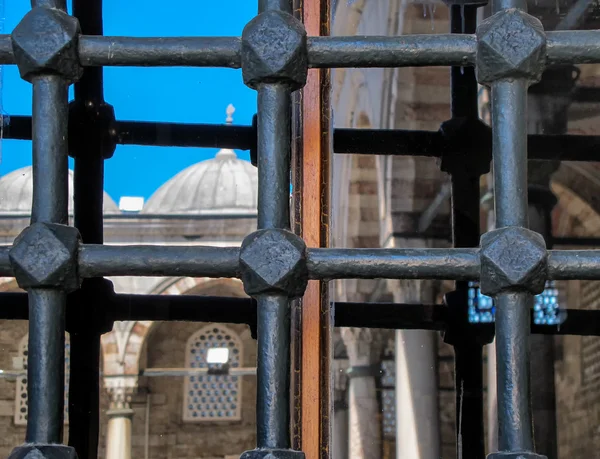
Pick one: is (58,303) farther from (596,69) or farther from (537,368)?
(596,69)

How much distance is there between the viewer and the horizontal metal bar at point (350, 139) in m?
1.68

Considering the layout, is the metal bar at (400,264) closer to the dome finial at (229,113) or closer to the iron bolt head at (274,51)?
the iron bolt head at (274,51)

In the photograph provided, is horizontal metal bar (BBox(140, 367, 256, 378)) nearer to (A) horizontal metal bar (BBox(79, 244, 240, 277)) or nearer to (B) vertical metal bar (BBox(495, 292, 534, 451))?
(A) horizontal metal bar (BBox(79, 244, 240, 277))

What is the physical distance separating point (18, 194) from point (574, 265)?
957 millimetres

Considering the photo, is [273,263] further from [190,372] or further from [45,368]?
[190,372]

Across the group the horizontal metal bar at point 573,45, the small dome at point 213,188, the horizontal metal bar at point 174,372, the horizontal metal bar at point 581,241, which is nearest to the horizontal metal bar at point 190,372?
the horizontal metal bar at point 174,372

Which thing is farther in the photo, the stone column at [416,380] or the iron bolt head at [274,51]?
the stone column at [416,380]

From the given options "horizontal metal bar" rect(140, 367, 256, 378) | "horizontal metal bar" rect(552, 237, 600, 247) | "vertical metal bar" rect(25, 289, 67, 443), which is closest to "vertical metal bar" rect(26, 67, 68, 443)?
"vertical metal bar" rect(25, 289, 67, 443)

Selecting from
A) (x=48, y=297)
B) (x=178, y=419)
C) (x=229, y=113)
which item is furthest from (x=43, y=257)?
(x=178, y=419)

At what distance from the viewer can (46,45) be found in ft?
4.22

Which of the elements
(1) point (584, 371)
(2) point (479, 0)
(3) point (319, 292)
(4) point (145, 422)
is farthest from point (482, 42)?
(4) point (145, 422)

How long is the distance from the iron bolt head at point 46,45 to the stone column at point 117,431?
64 centimetres

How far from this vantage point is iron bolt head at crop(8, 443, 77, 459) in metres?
1.19

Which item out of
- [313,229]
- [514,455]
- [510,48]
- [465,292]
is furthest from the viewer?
[465,292]
